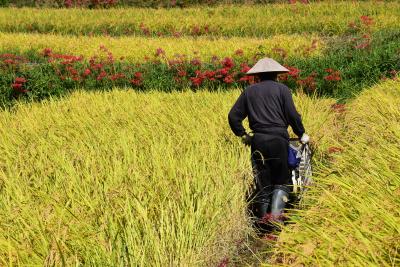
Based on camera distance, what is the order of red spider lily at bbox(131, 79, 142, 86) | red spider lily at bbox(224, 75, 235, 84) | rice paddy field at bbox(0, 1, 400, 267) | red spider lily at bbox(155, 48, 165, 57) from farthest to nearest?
red spider lily at bbox(155, 48, 165, 57) → red spider lily at bbox(131, 79, 142, 86) → red spider lily at bbox(224, 75, 235, 84) → rice paddy field at bbox(0, 1, 400, 267)

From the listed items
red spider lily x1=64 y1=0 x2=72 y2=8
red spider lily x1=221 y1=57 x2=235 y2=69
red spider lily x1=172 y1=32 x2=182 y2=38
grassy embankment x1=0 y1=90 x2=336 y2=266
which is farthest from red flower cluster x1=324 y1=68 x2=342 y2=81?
red spider lily x1=64 y1=0 x2=72 y2=8

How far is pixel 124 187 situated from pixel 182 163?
42.2 inches

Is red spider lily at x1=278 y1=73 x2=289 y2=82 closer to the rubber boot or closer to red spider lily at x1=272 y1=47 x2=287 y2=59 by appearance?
red spider lily at x1=272 y1=47 x2=287 y2=59

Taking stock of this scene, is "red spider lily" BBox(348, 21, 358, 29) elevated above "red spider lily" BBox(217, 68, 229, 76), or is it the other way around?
"red spider lily" BBox(348, 21, 358, 29)

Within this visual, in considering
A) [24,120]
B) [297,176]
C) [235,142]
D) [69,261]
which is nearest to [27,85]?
[24,120]

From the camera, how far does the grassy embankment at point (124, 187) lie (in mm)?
3338

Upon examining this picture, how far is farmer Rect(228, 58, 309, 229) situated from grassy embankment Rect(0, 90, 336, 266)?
29 cm

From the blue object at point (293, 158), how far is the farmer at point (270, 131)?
0.04 metres

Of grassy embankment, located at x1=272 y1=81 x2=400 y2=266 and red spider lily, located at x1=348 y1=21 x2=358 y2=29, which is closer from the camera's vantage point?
grassy embankment, located at x1=272 y1=81 x2=400 y2=266

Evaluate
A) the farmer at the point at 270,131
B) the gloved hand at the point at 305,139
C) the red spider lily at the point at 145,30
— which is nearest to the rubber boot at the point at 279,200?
the farmer at the point at 270,131

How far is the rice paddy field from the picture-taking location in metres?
3.18

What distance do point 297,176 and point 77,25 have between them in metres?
19.1

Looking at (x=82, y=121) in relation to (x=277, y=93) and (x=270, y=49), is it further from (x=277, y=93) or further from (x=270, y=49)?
(x=270, y=49)

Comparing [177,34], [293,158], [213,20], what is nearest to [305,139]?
[293,158]
